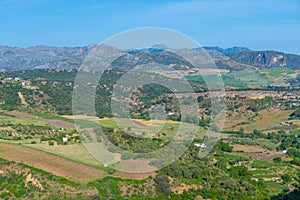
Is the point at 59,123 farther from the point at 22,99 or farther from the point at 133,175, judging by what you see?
the point at 133,175

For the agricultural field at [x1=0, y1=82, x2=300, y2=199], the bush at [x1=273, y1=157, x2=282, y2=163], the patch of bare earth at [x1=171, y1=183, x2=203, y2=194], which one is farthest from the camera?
the bush at [x1=273, y1=157, x2=282, y2=163]

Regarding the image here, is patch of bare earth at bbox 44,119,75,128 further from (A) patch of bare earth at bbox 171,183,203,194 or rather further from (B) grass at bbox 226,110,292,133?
(B) grass at bbox 226,110,292,133

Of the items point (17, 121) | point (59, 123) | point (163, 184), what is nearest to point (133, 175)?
point (163, 184)

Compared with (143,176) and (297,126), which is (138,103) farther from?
(143,176)

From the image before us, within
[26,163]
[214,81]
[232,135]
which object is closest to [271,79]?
[214,81]

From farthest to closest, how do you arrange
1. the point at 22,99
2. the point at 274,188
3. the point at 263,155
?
the point at 22,99 < the point at 263,155 < the point at 274,188

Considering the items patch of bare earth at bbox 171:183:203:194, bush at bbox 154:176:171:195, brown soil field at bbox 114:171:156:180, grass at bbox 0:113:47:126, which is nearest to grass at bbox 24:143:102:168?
brown soil field at bbox 114:171:156:180

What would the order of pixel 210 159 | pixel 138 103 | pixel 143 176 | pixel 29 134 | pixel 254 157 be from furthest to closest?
pixel 138 103 → pixel 254 157 → pixel 29 134 → pixel 210 159 → pixel 143 176

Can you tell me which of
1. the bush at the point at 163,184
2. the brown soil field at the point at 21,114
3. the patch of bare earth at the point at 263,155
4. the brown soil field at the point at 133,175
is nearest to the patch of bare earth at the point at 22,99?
the brown soil field at the point at 21,114
